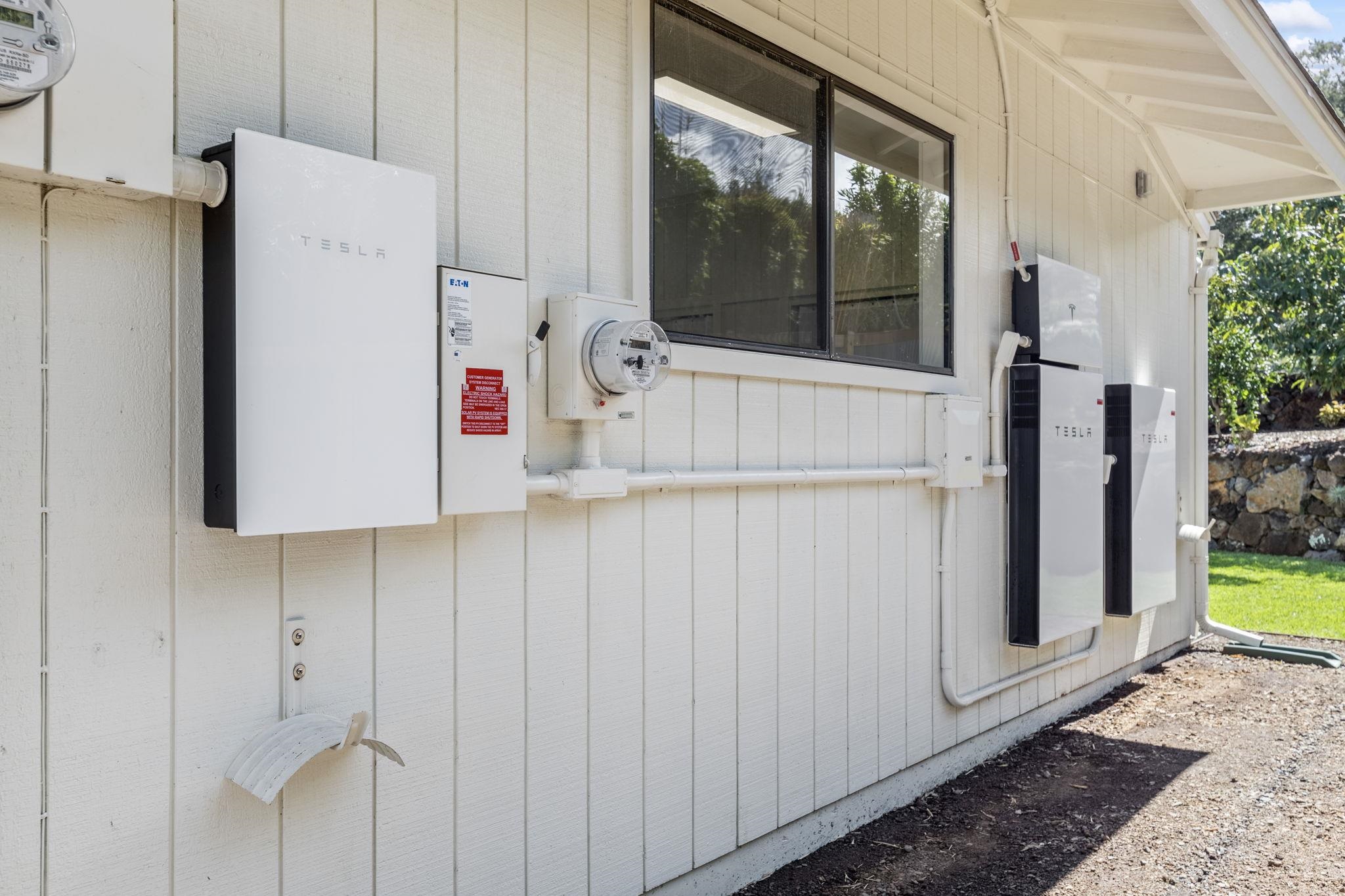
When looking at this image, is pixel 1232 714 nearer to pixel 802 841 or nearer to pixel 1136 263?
pixel 1136 263

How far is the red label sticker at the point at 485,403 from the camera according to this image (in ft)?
6.05

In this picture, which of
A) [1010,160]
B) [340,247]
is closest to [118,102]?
[340,247]

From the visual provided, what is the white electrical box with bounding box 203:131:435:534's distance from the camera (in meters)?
1.49

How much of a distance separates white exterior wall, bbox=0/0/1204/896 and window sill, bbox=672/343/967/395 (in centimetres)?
3

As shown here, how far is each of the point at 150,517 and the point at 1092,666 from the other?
164 inches

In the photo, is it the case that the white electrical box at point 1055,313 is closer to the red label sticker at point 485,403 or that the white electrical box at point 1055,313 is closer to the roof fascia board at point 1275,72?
the roof fascia board at point 1275,72

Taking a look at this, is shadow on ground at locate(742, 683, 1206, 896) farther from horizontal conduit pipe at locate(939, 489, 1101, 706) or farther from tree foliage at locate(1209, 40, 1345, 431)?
tree foliage at locate(1209, 40, 1345, 431)

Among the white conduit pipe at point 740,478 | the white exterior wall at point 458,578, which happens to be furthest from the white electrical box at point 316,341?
the white conduit pipe at point 740,478

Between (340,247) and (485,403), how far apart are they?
408 millimetres

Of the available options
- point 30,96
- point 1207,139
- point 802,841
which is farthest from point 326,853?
point 1207,139

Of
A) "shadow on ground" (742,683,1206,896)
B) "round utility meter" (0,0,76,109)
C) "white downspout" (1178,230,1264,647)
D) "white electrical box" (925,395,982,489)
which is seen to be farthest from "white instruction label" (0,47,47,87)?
"white downspout" (1178,230,1264,647)

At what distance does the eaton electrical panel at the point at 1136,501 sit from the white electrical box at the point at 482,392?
3409mm

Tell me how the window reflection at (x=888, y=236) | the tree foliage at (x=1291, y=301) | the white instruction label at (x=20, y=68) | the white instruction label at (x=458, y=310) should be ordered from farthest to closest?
the tree foliage at (x=1291, y=301), the window reflection at (x=888, y=236), the white instruction label at (x=458, y=310), the white instruction label at (x=20, y=68)

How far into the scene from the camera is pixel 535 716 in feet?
6.85
